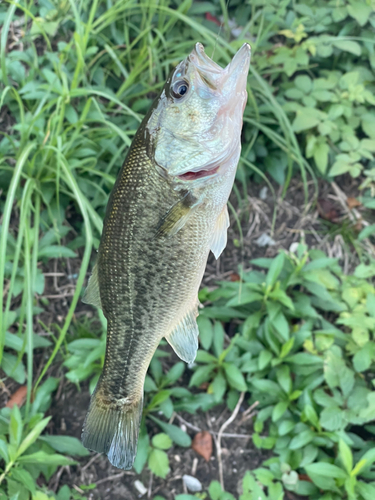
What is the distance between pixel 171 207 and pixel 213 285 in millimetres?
1266

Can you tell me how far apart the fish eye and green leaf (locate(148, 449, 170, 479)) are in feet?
5.10

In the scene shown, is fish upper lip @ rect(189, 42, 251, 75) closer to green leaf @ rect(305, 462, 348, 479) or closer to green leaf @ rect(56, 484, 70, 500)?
green leaf @ rect(305, 462, 348, 479)

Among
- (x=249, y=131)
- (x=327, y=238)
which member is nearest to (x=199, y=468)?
(x=327, y=238)

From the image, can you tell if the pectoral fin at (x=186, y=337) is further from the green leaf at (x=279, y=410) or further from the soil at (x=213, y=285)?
the soil at (x=213, y=285)

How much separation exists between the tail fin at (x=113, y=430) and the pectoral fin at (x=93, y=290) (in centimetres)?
31

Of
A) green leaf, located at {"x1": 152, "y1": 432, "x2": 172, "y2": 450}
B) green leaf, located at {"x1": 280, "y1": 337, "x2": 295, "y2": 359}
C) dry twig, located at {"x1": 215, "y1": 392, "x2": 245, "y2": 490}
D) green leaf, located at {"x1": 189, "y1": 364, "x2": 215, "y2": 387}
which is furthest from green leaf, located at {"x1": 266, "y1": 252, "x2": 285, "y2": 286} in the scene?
green leaf, located at {"x1": 152, "y1": 432, "x2": 172, "y2": 450}

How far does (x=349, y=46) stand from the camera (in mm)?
2170

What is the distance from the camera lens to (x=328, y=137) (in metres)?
2.31

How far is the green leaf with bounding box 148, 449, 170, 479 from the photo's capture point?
67.0 inches

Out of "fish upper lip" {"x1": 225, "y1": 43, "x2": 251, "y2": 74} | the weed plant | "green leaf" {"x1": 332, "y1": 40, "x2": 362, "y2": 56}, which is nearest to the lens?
"fish upper lip" {"x1": 225, "y1": 43, "x2": 251, "y2": 74}

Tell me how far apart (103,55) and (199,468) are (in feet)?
7.58

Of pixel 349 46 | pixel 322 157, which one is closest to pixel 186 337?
Result: pixel 322 157

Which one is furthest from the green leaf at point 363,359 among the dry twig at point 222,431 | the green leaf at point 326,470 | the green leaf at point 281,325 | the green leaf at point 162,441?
the green leaf at point 162,441

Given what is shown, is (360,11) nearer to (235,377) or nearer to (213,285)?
(213,285)
